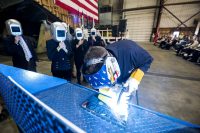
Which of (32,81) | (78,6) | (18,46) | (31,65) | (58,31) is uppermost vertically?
(78,6)

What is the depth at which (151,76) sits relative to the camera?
381 centimetres

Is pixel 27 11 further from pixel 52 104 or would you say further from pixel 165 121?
pixel 165 121

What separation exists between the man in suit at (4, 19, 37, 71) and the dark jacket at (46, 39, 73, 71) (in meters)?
0.49

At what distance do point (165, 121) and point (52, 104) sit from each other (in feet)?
2.35

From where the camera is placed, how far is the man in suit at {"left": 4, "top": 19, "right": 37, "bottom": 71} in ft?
6.77

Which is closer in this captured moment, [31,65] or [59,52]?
[59,52]

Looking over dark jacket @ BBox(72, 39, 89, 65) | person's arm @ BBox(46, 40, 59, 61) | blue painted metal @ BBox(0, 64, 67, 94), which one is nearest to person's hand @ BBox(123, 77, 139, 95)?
blue painted metal @ BBox(0, 64, 67, 94)

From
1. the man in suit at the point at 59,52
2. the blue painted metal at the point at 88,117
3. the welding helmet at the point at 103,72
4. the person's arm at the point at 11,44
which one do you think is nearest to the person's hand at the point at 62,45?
the man in suit at the point at 59,52

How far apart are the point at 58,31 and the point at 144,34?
46.6ft

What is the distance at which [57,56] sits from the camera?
7.13 ft

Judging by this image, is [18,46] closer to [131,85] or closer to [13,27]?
[13,27]

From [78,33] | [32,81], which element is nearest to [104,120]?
[32,81]

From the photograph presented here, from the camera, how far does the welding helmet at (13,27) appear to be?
2.01 metres

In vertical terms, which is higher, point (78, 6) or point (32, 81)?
point (78, 6)
